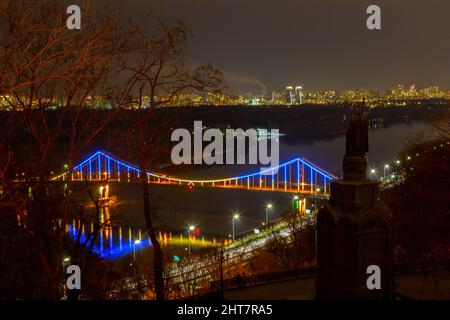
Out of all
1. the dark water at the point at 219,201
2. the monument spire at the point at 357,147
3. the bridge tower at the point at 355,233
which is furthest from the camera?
the dark water at the point at 219,201

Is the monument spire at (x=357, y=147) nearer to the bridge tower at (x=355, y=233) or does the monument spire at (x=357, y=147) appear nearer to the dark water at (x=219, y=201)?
the bridge tower at (x=355, y=233)

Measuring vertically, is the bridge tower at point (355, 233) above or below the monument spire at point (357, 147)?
below

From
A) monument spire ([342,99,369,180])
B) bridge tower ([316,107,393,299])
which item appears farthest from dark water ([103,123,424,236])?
monument spire ([342,99,369,180])

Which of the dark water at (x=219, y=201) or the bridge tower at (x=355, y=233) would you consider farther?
the dark water at (x=219, y=201)

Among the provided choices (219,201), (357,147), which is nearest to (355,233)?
(357,147)

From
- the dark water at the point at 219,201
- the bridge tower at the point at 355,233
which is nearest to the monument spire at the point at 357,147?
the bridge tower at the point at 355,233

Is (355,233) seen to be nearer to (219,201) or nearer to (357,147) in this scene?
(357,147)

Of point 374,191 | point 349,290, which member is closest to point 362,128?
point 374,191

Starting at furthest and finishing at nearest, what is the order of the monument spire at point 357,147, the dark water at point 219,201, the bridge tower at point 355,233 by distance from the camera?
the dark water at point 219,201 → the monument spire at point 357,147 → the bridge tower at point 355,233

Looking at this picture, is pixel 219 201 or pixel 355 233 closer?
pixel 355 233
